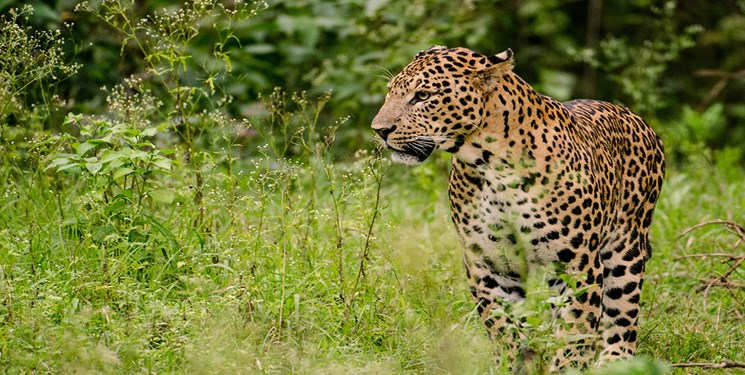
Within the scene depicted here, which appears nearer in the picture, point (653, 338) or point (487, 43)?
point (653, 338)

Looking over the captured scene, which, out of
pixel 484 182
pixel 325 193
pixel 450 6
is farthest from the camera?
pixel 450 6

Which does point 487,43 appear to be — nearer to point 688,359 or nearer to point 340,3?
point 340,3

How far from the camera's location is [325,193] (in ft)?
26.9

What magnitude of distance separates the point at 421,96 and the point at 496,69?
0.39 metres

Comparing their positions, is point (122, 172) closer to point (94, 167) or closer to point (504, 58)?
point (94, 167)

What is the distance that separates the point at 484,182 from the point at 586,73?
7.41 metres

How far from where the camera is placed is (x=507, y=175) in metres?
5.32

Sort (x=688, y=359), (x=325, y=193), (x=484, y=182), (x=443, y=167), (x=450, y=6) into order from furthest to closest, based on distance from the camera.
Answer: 1. (x=450, y=6)
2. (x=443, y=167)
3. (x=325, y=193)
4. (x=688, y=359)
5. (x=484, y=182)

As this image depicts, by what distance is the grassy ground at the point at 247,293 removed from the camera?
491 centimetres

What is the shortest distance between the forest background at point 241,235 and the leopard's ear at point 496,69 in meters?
0.76

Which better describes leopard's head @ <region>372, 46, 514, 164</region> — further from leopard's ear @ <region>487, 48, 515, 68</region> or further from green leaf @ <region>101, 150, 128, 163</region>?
green leaf @ <region>101, 150, 128, 163</region>

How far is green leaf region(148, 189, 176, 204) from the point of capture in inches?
236

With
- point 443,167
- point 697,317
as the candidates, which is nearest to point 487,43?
point 443,167

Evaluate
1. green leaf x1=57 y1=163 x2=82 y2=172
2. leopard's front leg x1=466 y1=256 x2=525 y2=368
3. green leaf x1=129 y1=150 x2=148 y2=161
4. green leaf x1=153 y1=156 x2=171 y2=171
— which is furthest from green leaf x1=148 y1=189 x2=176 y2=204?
leopard's front leg x1=466 y1=256 x2=525 y2=368
